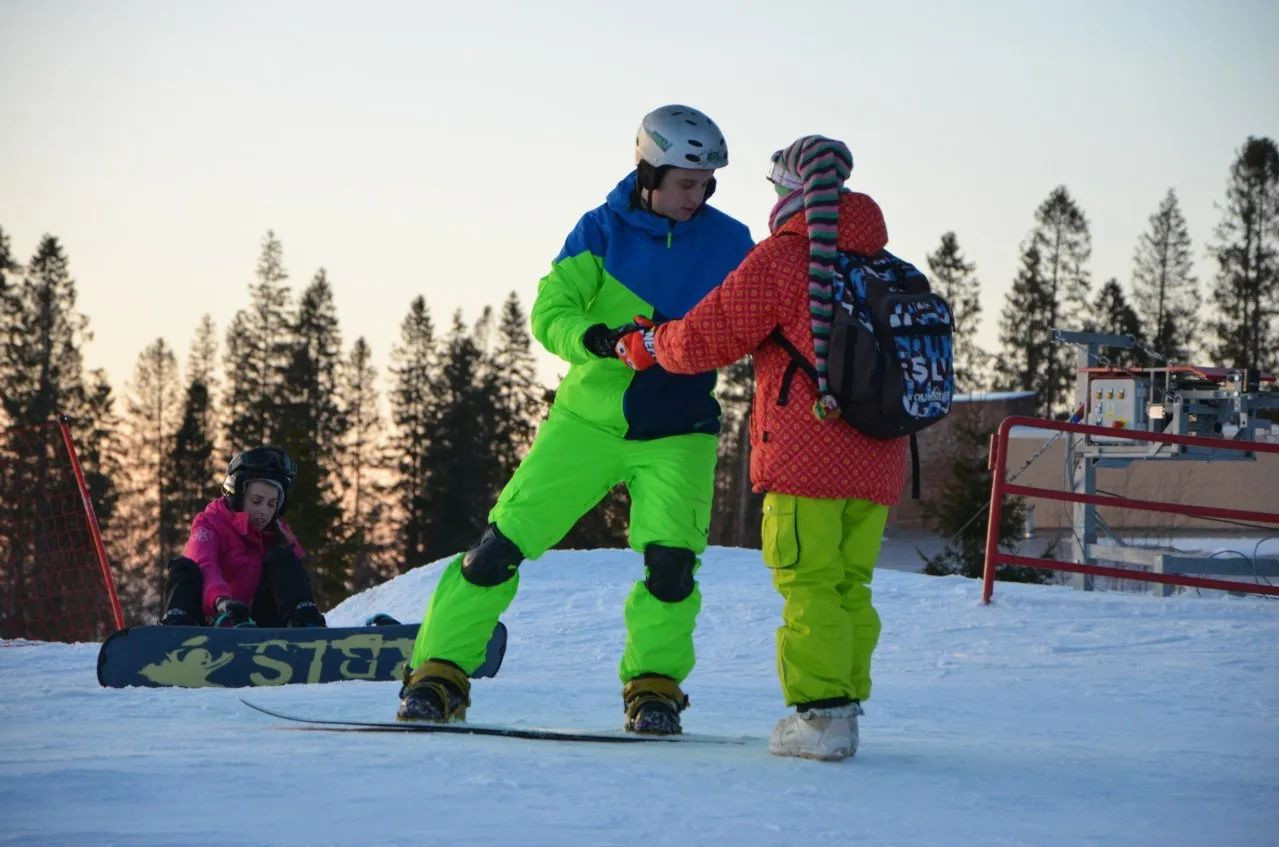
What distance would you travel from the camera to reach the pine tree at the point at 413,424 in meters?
52.3

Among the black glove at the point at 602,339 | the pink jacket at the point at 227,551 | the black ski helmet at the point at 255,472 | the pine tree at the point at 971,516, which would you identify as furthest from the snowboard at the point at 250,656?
the pine tree at the point at 971,516

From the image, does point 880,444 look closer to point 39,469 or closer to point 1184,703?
point 1184,703

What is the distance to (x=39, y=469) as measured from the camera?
112 feet

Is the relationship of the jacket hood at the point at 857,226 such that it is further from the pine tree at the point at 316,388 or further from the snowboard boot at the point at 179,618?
the pine tree at the point at 316,388

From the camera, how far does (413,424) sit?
54.6 metres

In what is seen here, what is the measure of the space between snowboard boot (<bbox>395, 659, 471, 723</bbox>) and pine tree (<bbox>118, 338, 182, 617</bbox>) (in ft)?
139

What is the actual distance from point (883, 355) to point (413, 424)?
51991 millimetres

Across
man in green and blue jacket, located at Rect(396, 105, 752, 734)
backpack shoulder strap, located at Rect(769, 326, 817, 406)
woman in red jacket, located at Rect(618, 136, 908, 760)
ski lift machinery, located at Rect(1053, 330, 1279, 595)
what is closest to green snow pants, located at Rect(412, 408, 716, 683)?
man in green and blue jacket, located at Rect(396, 105, 752, 734)

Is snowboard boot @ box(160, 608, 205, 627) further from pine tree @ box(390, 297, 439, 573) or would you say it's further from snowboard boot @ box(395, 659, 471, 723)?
pine tree @ box(390, 297, 439, 573)

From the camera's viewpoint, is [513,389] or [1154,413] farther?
[513,389]

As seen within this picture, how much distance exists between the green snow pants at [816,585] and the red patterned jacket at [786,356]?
6cm

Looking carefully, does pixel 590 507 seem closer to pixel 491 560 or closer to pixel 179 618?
pixel 491 560

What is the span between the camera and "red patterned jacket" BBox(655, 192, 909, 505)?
3.60 m

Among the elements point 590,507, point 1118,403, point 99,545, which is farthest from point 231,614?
point 1118,403
